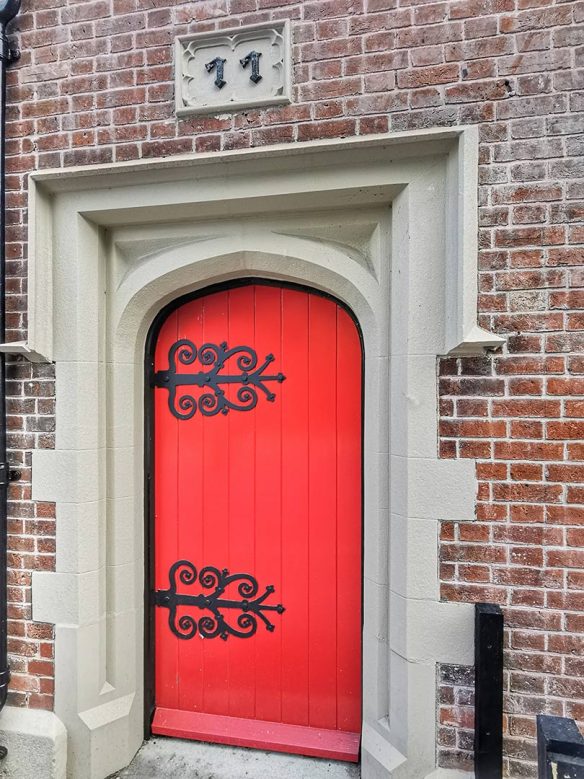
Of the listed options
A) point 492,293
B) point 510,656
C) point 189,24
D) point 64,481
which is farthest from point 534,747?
point 189,24

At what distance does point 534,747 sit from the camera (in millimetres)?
1879

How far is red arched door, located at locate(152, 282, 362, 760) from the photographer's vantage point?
2.35m

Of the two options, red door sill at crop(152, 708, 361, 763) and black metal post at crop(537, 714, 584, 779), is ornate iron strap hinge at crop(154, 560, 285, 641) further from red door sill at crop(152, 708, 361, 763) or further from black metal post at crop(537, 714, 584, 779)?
black metal post at crop(537, 714, 584, 779)

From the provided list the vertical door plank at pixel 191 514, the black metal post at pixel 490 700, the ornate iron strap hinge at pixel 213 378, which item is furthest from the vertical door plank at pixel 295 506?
the black metal post at pixel 490 700

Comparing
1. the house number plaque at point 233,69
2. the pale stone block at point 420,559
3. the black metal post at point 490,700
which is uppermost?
the house number plaque at point 233,69

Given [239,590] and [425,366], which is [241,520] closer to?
[239,590]

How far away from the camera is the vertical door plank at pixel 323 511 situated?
2352 millimetres

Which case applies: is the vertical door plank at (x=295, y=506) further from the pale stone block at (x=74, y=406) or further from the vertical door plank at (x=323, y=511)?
the pale stone block at (x=74, y=406)

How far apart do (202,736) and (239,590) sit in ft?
2.56

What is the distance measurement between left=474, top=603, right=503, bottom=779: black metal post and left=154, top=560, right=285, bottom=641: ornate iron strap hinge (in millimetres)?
999

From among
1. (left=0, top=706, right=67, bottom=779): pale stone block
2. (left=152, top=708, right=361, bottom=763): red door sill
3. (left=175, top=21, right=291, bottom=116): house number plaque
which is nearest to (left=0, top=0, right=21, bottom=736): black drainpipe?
(left=0, top=706, right=67, bottom=779): pale stone block

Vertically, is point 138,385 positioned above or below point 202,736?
above

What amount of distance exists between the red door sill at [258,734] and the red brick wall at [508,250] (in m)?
0.60

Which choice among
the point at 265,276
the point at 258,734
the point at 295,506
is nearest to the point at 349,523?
the point at 295,506
